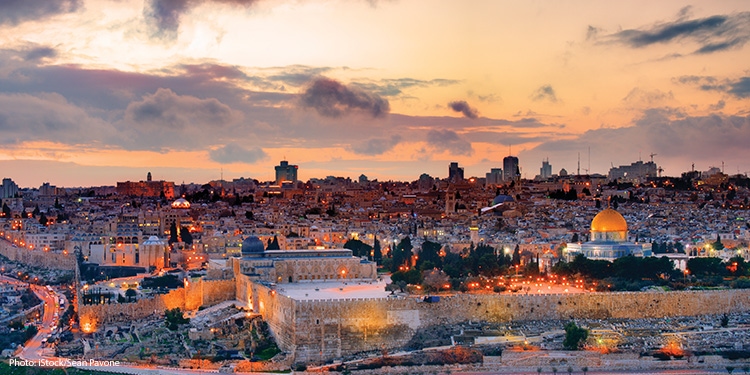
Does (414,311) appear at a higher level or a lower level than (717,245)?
lower

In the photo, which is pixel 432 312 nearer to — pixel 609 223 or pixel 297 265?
pixel 297 265

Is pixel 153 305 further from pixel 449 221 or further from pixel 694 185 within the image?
pixel 694 185

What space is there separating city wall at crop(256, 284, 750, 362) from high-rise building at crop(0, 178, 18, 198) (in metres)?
65.2

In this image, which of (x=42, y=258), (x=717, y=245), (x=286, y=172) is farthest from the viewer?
(x=286, y=172)

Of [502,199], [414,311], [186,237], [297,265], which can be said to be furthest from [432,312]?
[502,199]

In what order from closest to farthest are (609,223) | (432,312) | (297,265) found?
(432,312)
(297,265)
(609,223)

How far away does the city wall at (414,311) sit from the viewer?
26984mm

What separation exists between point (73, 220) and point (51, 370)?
34244 millimetres

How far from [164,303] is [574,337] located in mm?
12204

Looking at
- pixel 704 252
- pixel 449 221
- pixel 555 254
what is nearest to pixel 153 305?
pixel 555 254

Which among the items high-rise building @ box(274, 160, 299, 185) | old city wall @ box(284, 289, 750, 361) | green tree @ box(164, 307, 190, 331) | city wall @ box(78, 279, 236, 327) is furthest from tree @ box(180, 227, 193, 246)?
high-rise building @ box(274, 160, 299, 185)

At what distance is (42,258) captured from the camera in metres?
47.3

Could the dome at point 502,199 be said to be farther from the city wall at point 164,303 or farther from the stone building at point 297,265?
the city wall at point 164,303

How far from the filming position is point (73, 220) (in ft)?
199
